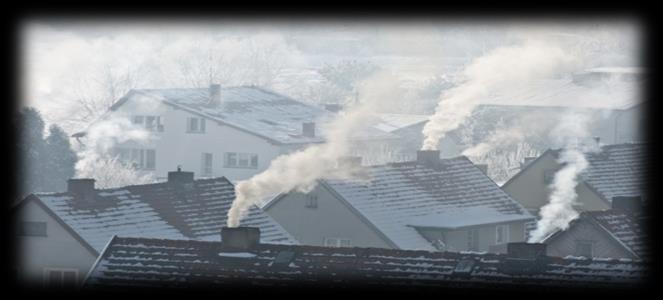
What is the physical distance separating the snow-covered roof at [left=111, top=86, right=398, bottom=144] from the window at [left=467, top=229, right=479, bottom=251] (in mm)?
22307

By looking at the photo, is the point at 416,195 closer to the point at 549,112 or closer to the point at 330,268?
the point at 330,268

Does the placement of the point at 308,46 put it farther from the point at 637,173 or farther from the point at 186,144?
the point at 637,173

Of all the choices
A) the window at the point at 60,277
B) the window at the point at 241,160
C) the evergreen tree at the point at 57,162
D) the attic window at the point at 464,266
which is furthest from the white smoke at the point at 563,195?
the window at the point at 241,160

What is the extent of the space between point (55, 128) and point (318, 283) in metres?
37.1

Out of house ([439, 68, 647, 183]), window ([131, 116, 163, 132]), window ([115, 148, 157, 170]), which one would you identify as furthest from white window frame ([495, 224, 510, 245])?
window ([131, 116, 163, 132])

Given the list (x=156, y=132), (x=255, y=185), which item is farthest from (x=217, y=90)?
(x=255, y=185)

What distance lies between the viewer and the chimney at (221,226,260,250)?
85.4 feet

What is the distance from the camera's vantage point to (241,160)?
6319cm

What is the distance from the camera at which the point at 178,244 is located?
2577 centimetres

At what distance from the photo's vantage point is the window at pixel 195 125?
65.2 metres

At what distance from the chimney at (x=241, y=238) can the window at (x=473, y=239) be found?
13.4 m

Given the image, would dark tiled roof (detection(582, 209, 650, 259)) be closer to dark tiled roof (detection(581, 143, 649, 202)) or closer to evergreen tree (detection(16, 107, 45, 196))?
dark tiled roof (detection(581, 143, 649, 202))

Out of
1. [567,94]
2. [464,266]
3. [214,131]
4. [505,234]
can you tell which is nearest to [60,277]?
[464,266]

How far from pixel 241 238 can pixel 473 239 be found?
13874mm
